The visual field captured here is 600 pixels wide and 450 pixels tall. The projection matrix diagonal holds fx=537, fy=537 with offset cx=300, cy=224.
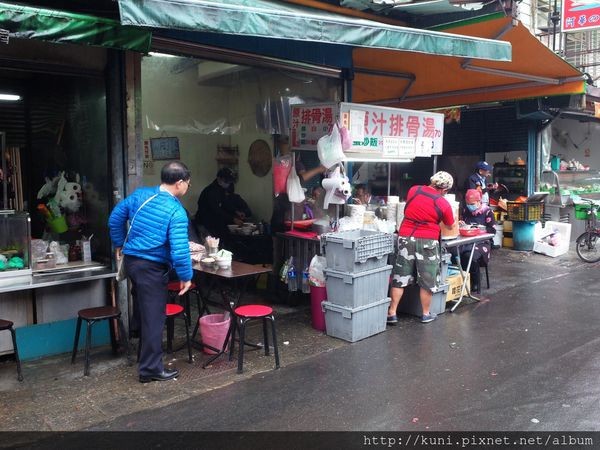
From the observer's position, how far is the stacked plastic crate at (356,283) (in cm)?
567

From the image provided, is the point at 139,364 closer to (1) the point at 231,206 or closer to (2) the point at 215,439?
(2) the point at 215,439

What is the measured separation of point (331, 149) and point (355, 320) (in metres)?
2.00

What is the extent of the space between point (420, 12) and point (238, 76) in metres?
2.90

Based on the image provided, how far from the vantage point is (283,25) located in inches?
184

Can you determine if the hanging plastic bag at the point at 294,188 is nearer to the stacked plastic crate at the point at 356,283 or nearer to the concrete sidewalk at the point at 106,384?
the stacked plastic crate at the point at 356,283

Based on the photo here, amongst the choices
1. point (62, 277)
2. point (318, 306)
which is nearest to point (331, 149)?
point (318, 306)

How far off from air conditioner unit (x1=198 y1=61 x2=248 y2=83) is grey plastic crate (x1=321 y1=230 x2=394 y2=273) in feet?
11.3

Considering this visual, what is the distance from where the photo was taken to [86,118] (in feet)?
18.9

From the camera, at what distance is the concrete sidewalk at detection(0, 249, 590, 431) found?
13.5 ft

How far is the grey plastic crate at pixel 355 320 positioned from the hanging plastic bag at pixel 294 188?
1.59 metres

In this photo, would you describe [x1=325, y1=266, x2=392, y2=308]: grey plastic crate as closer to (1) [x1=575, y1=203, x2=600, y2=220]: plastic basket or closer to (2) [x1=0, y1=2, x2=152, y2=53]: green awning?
(2) [x1=0, y1=2, x2=152, y2=53]: green awning

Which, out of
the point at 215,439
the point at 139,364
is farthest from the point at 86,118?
the point at 215,439

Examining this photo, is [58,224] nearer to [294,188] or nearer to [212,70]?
[294,188]

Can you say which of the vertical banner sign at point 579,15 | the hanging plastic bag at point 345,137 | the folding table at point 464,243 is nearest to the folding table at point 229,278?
the hanging plastic bag at point 345,137
